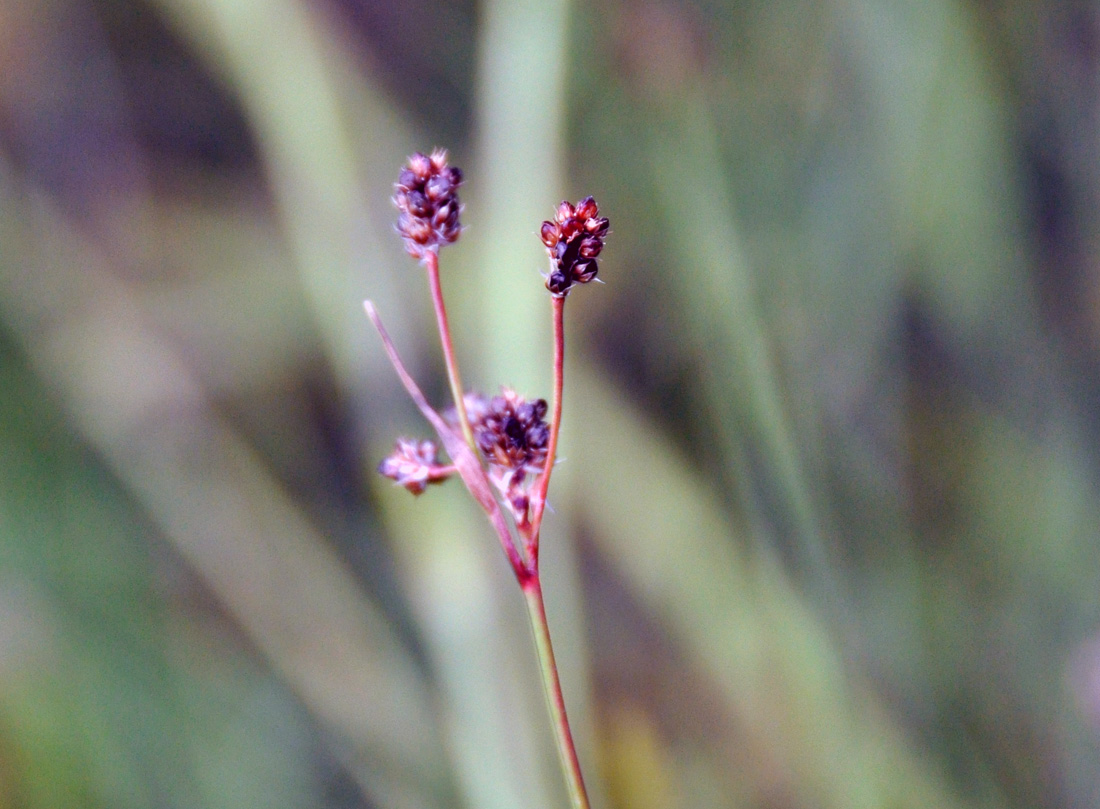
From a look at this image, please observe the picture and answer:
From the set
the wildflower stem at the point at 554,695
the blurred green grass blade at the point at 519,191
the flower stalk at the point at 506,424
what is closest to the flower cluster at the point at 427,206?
the flower stalk at the point at 506,424

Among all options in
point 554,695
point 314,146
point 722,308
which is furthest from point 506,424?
point 314,146

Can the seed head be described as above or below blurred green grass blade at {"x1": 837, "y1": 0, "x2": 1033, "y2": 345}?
below

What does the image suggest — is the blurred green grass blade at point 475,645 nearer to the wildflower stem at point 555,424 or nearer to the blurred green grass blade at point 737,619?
the blurred green grass blade at point 737,619

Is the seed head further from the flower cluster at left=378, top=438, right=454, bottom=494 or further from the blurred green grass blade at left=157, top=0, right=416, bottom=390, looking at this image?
the blurred green grass blade at left=157, top=0, right=416, bottom=390

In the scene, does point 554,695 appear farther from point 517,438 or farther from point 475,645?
point 475,645

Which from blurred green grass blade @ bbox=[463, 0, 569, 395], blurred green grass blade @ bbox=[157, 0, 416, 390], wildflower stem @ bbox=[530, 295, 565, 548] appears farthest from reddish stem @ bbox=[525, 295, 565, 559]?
blurred green grass blade @ bbox=[157, 0, 416, 390]

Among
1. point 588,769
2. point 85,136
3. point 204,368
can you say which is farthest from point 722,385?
point 85,136

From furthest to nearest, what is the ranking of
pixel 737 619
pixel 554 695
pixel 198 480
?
pixel 198 480
pixel 737 619
pixel 554 695
